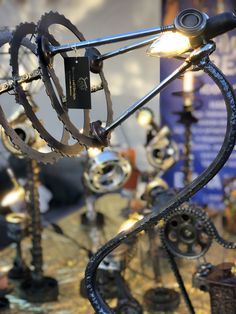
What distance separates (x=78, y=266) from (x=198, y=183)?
5.14 ft

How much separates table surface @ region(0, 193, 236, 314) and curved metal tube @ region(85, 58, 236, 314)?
1.54 feet

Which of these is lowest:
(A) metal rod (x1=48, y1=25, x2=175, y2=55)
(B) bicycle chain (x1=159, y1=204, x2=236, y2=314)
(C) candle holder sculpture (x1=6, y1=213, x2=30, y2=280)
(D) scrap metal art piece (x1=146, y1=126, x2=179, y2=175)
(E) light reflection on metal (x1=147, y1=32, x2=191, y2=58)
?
(B) bicycle chain (x1=159, y1=204, x2=236, y2=314)

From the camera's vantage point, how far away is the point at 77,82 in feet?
3.64

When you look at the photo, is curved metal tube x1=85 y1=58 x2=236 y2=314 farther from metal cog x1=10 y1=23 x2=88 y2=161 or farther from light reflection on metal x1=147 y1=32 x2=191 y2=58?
metal cog x1=10 y1=23 x2=88 y2=161

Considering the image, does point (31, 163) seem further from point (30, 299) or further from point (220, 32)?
point (220, 32)

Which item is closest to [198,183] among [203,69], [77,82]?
[203,69]

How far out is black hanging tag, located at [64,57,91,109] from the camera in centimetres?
111

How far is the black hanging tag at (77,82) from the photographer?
1.11 meters

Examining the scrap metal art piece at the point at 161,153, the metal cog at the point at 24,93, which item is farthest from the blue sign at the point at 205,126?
the metal cog at the point at 24,93

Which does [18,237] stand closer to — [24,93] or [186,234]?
[186,234]

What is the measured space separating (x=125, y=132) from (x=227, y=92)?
7.03 ft

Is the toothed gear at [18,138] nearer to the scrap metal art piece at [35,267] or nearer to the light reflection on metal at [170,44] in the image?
the light reflection on metal at [170,44]

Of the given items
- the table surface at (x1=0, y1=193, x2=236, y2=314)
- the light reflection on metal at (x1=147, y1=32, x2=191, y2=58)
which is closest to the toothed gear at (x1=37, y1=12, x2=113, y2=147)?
the light reflection on metal at (x1=147, y1=32, x2=191, y2=58)

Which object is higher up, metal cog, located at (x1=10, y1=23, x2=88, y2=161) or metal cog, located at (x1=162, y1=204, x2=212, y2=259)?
metal cog, located at (x1=10, y1=23, x2=88, y2=161)
